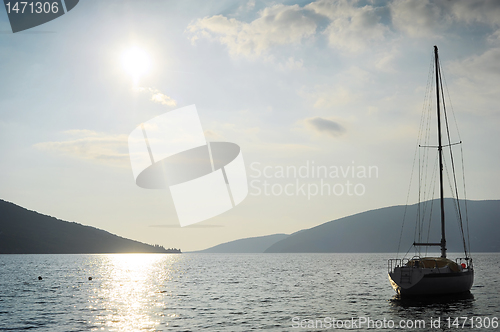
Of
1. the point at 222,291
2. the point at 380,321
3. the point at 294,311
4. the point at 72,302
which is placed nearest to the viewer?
the point at 380,321

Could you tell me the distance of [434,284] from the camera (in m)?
43.1

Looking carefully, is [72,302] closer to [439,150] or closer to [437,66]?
[439,150]

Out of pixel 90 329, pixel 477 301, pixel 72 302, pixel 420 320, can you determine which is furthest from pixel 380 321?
pixel 72 302

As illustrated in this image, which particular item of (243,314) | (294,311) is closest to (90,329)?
(243,314)

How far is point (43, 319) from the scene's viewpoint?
3753 centimetres

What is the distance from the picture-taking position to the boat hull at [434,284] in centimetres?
4297

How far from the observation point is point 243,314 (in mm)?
39094

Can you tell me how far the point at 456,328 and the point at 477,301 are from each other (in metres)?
17.3

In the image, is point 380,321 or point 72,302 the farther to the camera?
point 72,302

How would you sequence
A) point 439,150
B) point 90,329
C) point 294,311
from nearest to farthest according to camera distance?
point 90,329, point 294,311, point 439,150

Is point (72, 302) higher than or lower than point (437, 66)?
lower

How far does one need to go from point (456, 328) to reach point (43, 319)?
1409 inches

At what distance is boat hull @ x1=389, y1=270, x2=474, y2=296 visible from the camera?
43.0m

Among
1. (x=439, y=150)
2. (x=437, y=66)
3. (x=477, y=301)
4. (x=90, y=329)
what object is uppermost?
(x=437, y=66)
